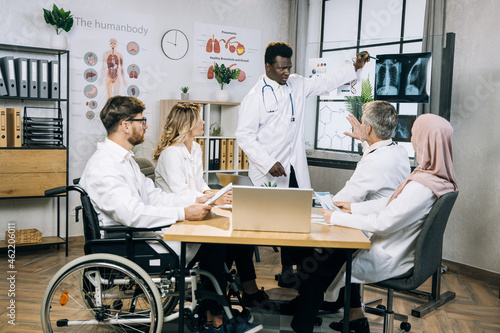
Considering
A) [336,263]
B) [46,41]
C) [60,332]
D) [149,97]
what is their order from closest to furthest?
[336,263], [60,332], [46,41], [149,97]

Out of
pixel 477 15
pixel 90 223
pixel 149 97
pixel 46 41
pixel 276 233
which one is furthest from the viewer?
pixel 149 97

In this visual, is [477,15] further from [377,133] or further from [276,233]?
[276,233]

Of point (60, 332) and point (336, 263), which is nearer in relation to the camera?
point (336, 263)

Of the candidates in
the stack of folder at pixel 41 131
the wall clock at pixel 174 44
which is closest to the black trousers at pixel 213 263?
the stack of folder at pixel 41 131

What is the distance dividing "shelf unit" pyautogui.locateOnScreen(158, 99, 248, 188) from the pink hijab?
3038 mm

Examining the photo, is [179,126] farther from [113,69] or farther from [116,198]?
[113,69]

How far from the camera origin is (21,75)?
4.21 metres

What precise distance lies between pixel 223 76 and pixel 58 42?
1700 mm

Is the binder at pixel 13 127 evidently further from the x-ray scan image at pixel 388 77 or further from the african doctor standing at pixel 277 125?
the x-ray scan image at pixel 388 77

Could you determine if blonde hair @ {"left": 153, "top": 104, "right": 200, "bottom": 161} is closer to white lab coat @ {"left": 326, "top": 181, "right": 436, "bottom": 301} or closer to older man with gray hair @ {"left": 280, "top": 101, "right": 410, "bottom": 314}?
older man with gray hair @ {"left": 280, "top": 101, "right": 410, "bottom": 314}

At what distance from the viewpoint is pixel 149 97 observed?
510 cm

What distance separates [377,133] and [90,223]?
1578 millimetres

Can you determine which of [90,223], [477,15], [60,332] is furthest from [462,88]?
[60,332]

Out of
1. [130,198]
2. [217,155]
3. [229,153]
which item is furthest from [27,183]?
[130,198]
